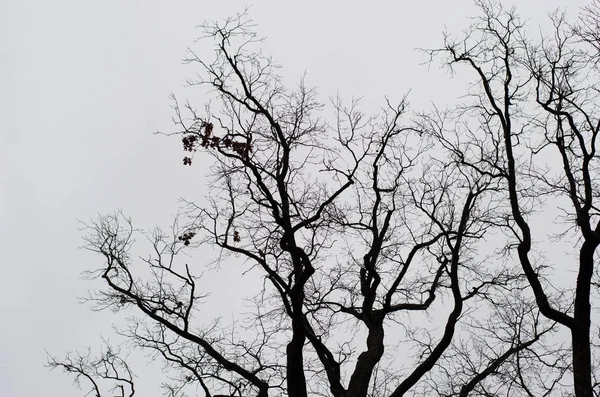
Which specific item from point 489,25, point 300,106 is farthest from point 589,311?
point 300,106

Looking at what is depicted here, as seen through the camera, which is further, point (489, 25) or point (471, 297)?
point (471, 297)

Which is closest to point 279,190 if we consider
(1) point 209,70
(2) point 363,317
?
(1) point 209,70

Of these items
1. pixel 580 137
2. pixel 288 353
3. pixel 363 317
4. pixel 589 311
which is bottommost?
pixel 288 353

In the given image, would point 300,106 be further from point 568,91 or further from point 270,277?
point 568,91

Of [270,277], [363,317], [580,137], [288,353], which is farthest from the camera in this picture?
[363,317]

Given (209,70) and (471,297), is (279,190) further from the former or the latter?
(471,297)

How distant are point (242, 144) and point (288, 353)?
3785 mm

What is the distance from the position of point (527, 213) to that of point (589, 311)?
2.91 meters

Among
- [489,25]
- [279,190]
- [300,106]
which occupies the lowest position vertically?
[279,190]

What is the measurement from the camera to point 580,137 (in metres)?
10.2

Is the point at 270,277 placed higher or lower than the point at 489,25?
lower

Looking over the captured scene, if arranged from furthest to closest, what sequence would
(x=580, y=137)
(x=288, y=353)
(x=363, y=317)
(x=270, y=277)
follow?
(x=363, y=317)
(x=270, y=277)
(x=580, y=137)
(x=288, y=353)

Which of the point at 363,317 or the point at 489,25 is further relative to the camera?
the point at 363,317

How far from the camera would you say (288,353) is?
960cm
